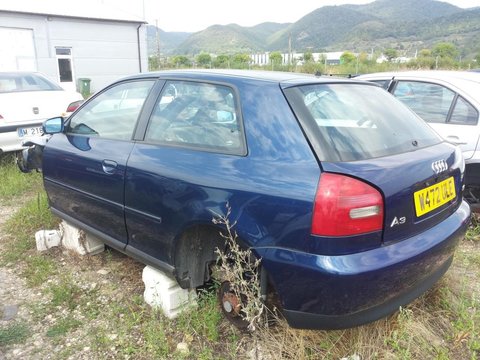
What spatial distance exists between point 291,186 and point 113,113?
1989 mm

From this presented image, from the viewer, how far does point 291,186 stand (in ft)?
6.35

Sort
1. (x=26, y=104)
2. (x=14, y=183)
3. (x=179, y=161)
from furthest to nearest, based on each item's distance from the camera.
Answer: (x=26, y=104) → (x=14, y=183) → (x=179, y=161)

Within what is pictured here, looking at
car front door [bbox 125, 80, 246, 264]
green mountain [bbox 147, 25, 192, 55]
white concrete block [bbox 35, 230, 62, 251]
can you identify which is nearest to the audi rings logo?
car front door [bbox 125, 80, 246, 264]

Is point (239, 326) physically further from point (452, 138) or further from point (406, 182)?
point (452, 138)

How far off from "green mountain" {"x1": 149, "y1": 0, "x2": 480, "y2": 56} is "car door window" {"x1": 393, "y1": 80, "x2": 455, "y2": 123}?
55200 mm

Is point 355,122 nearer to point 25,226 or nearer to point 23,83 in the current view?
point 25,226

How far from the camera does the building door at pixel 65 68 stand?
1827 centimetres

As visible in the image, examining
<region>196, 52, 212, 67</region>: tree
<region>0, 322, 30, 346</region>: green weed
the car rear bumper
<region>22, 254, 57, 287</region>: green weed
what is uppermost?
<region>196, 52, 212, 67</region>: tree

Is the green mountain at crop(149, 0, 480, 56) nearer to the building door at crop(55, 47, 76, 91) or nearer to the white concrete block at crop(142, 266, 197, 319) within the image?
the building door at crop(55, 47, 76, 91)

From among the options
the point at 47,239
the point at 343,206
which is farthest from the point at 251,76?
the point at 47,239

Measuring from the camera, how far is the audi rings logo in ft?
7.33

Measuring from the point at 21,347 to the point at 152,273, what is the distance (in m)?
0.89

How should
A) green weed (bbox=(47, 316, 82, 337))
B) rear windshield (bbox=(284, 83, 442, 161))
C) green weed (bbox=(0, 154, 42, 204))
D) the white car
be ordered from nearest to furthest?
rear windshield (bbox=(284, 83, 442, 161)) → green weed (bbox=(47, 316, 82, 337)) → green weed (bbox=(0, 154, 42, 204)) → the white car

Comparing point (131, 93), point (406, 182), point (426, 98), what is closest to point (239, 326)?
point (406, 182)
